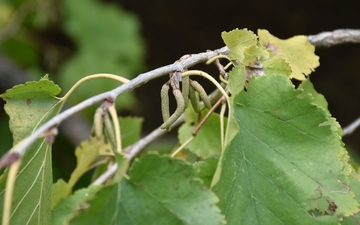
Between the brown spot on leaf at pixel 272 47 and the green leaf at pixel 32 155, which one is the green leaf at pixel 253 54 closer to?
the brown spot on leaf at pixel 272 47

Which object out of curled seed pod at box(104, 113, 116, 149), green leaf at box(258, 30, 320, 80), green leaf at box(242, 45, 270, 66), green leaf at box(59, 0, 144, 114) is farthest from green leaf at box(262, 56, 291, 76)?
green leaf at box(59, 0, 144, 114)

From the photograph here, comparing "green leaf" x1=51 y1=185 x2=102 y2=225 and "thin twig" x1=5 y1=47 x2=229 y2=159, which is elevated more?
"thin twig" x1=5 y1=47 x2=229 y2=159

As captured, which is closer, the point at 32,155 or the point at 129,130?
the point at 32,155

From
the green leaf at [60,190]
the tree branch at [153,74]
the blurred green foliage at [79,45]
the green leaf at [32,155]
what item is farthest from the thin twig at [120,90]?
the blurred green foliage at [79,45]

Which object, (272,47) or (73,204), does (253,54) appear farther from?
(73,204)

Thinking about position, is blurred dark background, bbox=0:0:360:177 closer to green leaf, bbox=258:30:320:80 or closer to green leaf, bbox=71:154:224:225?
green leaf, bbox=258:30:320:80

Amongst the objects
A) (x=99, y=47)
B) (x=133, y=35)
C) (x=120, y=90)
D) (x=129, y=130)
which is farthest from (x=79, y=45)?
(x=120, y=90)

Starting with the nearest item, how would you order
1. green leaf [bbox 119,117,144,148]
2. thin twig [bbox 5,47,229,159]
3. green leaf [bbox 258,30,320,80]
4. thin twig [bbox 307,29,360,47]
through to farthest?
1. thin twig [bbox 5,47,229,159]
2. green leaf [bbox 258,30,320,80]
3. thin twig [bbox 307,29,360,47]
4. green leaf [bbox 119,117,144,148]
